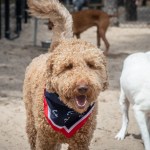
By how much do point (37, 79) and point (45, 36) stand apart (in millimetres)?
10497

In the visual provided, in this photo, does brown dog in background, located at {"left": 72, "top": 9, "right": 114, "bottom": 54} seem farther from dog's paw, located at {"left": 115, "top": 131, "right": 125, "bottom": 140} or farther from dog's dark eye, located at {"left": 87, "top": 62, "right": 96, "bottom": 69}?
dog's dark eye, located at {"left": 87, "top": 62, "right": 96, "bottom": 69}

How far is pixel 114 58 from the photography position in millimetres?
11398

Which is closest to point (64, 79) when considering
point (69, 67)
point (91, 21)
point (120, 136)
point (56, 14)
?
point (69, 67)

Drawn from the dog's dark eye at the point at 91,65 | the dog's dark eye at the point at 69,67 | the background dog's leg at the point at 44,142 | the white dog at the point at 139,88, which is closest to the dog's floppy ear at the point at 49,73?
the dog's dark eye at the point at 69,67

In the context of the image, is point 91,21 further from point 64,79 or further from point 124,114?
point 64,79

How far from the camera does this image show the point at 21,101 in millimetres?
7316

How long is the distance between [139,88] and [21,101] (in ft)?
7.76

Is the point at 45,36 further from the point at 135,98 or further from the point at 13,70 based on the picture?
the point at 135,98

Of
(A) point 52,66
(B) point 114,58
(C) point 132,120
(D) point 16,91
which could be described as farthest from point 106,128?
(B) point 114,58

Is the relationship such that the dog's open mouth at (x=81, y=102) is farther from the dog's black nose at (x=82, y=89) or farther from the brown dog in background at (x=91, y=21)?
the brown dog in background at (x=91, y=21)

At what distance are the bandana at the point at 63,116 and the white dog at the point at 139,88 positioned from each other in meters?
1.43

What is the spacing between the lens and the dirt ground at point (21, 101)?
576cm

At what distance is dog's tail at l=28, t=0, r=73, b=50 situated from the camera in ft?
15.3

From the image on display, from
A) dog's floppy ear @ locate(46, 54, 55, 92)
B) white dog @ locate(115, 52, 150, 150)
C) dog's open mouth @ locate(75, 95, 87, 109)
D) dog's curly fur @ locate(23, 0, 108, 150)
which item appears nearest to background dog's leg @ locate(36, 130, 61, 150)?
dog's curly fur @ locate(23, 0, 108, 150)
